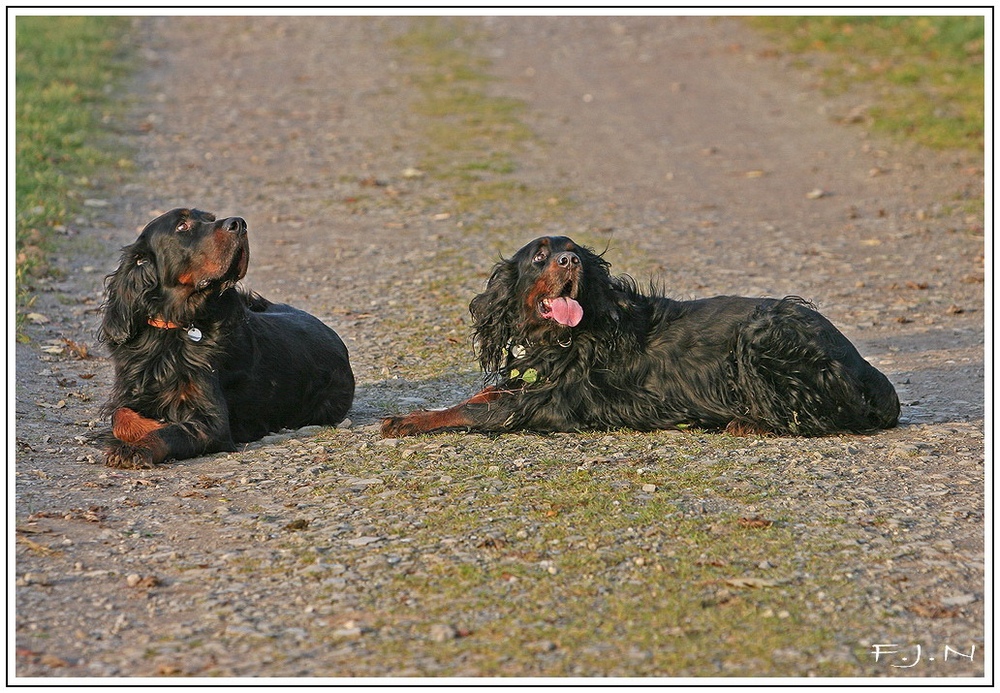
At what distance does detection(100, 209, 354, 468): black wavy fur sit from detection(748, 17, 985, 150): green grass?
1152 cm

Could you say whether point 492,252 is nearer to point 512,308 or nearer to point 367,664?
point 512,308

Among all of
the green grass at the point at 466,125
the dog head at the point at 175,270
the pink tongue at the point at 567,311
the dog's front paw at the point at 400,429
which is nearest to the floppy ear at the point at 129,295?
the dog head at the point at 175,270

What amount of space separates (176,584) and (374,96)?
14737 millimetres

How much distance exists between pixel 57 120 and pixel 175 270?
32.4ft

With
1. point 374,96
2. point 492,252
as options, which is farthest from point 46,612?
point 374,96

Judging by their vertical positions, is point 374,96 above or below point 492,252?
above

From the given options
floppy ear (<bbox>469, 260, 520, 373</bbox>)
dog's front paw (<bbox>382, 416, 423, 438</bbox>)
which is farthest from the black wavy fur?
floppy ear (<bbox>469, 260, 520, 373</bbox>)

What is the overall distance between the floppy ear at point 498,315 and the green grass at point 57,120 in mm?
4410

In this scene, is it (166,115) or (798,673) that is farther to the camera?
(166,115)

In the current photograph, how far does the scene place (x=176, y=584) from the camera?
501cm

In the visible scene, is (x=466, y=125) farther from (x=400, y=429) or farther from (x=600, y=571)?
(x=600, y=571)

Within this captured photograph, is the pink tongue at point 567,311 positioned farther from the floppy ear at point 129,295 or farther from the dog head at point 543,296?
the floppy ear at point 129,295

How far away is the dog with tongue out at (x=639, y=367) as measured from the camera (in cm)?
711

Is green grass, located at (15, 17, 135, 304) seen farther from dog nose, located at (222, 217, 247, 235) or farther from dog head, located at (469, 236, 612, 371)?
dog head, located at (469, 236, 612, 371)
